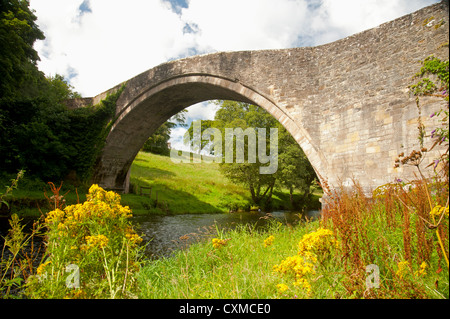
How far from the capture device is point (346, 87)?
24.2 feet

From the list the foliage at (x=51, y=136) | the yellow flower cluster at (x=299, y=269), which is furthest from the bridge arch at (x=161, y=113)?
the yellow flower cluster at (x=299, y=269)

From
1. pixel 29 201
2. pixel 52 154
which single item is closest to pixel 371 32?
pixel 29 201

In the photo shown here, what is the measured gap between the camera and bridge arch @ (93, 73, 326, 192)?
8.60 meters

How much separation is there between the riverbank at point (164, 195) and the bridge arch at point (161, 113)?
180cm

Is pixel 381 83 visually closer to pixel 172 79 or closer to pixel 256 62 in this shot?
pixel 256 62

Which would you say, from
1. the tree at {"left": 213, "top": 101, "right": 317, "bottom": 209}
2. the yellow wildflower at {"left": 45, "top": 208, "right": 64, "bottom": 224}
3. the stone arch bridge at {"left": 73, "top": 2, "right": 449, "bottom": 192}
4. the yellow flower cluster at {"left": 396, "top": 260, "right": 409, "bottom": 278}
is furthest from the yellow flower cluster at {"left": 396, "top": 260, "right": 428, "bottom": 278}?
the tree at {"left": 213, "top": 101, "right": 317, "bottom": 209}

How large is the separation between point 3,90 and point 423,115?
49.9ft

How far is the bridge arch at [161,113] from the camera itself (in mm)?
8602

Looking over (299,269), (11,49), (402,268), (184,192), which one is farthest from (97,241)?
(184,192)

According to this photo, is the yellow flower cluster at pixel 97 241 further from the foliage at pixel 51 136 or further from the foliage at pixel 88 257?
the foliage at pixel 51 136

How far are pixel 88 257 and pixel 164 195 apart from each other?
602 inches

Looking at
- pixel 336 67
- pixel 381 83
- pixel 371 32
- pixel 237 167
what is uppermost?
pixel 371 32

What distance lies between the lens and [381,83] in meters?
6.68
